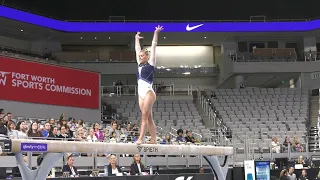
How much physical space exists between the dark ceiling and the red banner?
9.50m

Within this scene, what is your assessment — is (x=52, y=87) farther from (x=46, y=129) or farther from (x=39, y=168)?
(x=39, y=168)

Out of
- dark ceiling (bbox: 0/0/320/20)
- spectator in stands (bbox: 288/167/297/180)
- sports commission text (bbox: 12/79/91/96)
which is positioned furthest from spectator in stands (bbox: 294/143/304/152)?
dark ceiling (bbox: 0/0/320/20)

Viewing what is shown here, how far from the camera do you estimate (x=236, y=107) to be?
24500 millimetres

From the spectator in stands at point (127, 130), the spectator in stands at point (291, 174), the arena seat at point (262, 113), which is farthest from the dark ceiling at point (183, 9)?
the spectator in stands at point (291, 174)

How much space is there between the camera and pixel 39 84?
18281 millimetres

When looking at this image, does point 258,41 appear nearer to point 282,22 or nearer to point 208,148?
point 282,22

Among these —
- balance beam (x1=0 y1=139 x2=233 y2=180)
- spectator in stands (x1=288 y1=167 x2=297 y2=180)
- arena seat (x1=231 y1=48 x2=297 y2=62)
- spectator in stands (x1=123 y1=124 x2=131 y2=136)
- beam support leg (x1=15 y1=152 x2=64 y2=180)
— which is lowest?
spectator in stands (x1=288 y1=167 x2=297 y2=180)

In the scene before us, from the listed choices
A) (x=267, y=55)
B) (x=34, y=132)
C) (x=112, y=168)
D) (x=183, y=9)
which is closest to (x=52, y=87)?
(x=34, y=132)

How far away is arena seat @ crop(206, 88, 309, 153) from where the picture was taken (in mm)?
20766

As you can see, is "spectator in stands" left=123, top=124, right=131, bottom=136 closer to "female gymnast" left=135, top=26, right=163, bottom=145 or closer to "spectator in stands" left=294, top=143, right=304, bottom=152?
"female gymnast" left=135, top=26, right=163, bottom=145

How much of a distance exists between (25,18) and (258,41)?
1490 centimetres

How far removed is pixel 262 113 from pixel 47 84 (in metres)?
11.1

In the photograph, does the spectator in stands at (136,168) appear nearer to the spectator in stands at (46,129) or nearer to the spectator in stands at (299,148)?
the spectator in stands at (46,129)

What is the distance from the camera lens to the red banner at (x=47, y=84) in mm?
17406
